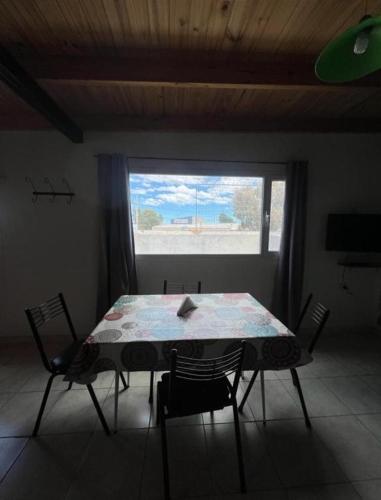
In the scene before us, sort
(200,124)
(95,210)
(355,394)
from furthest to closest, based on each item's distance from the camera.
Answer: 1. (95,210)
2. (200,124)
3. (355,394)

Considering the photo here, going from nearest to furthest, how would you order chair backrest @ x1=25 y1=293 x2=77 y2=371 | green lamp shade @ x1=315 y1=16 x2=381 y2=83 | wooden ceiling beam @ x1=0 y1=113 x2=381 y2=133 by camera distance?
green lamp shade @ x1=315 y1=16 x2=381 y2=83
chair backrest @ x1=25 y1=293 x2=77 y2=371
wooden ceiling beam @ x1=0 y1=113 x2=381 y2=133

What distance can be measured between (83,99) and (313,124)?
2509 millimetres

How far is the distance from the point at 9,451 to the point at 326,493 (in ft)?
6.00

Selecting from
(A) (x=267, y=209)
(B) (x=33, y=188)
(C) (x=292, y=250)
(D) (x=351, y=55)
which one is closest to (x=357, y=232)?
(C) (x=292, y=250)

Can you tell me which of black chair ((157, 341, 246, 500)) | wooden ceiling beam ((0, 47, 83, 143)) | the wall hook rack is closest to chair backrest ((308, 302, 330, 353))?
black chair ((157, 341, 246, 500))

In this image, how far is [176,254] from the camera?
2.85 metres

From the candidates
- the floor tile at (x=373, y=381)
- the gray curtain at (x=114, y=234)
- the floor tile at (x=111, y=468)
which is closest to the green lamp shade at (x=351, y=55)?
the gray curtain at (x=114, y=234)

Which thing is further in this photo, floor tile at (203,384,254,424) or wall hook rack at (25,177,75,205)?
wall hook rack at (25,177,75,205)

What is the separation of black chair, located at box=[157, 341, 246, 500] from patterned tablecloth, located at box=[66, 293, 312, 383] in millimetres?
130

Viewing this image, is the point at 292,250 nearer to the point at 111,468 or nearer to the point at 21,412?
the point at 111,468

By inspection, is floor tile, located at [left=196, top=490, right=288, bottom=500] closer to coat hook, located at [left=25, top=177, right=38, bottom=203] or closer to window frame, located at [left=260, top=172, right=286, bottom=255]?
window frame, located at [left=260, top=172, right=286, bottom=255]

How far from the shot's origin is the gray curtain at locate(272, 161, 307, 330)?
8.91 ft

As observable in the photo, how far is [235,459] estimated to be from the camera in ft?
4.49

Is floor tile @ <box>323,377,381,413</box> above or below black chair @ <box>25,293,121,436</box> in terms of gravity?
below
